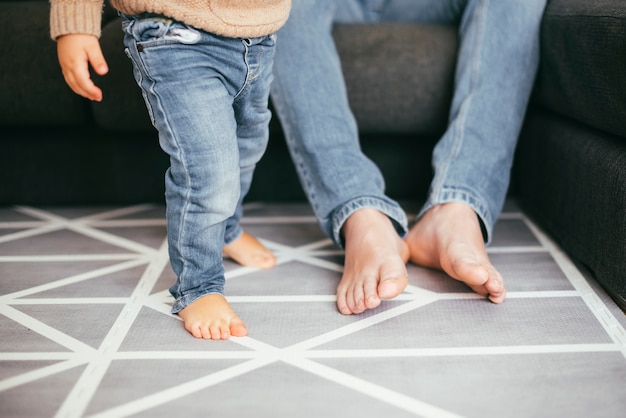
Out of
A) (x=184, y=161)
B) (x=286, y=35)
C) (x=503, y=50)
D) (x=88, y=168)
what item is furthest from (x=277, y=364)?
(x=88, y=168)

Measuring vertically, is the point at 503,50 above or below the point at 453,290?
above

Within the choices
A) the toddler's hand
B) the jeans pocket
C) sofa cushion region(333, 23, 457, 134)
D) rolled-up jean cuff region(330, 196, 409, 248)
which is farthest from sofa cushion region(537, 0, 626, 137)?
the toddler's hand

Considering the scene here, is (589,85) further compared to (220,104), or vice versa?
(589,85)

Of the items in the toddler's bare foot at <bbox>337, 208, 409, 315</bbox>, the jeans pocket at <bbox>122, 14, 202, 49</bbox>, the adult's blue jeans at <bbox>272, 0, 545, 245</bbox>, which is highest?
the jeans pocket at <bbox>122, 14, 202, 49</bbox>

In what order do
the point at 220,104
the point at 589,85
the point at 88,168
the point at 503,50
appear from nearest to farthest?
1. the point at 220,104
2. the point at 589,85
3. the point at 503,50
4. the point at 88,168

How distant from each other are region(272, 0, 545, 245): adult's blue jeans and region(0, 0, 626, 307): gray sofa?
69 mm

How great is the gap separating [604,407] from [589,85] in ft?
1.61

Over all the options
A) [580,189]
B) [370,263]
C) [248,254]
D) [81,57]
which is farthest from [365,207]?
[81,57]

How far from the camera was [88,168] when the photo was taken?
1.40m

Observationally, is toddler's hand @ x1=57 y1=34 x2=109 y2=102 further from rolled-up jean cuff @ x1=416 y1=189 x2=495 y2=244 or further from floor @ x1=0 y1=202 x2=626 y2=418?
rolled-up jean cuff @ x1=416 y1=189 x2=495 y2=244

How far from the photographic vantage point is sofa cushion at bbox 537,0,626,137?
34.0 inches

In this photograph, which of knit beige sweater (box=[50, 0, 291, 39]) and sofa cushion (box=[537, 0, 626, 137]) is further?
sofa cushion (box=[537, 0, 626, 137])

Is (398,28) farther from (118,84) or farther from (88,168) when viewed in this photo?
(88,168)

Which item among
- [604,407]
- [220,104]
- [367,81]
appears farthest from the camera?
[367,81]
